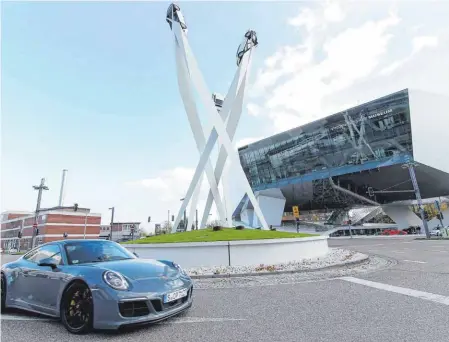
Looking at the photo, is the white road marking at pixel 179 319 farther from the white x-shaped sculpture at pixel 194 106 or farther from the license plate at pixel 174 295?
the white x-shaped sculpture at pixel 194 106

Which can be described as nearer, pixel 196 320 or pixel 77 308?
pixel 77 308

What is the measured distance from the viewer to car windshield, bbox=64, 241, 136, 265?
4.38 meters

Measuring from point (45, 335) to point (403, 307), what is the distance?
5.31m

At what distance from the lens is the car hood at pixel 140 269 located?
12.6ft

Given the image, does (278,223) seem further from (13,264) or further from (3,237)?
(3,237)

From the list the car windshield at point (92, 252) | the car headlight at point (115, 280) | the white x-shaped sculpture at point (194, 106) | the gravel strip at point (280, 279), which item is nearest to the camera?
the car headlight at point (115, 280)

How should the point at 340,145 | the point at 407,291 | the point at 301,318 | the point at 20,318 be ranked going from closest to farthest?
1. the point at 301,318
2. the point at 20,318
3. the point at 407,291
4. the point at 340,145

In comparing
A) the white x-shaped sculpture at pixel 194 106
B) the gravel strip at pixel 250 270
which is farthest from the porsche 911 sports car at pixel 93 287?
the white x-shaped sculpture at pixel 194 106

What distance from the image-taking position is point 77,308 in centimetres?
377

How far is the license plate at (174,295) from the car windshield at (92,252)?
4.31ft

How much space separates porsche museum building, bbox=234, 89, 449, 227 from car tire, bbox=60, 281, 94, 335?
3931cm

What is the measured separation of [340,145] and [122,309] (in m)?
45.7

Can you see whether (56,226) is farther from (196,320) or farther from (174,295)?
(174,295)

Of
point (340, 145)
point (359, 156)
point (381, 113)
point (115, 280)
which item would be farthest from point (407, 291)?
point (340, 145)
